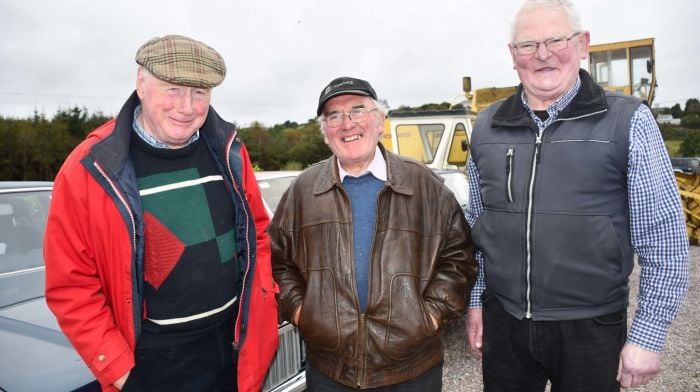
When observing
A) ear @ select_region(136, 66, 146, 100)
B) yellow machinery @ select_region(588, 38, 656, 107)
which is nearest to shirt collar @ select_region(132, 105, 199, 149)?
ear @ select_region(136, 66, 146, 100)

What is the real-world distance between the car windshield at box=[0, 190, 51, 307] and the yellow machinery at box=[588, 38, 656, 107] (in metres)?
9.70

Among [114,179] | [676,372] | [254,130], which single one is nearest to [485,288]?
[114,179]

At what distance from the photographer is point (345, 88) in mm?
2127

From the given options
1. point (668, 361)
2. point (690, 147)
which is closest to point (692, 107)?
point (690, 147)

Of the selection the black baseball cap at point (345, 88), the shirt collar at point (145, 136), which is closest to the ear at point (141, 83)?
the shirt collar at point (145, 136)

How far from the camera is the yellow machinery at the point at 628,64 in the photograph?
9.37 metres

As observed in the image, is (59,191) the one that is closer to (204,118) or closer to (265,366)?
(204,118)

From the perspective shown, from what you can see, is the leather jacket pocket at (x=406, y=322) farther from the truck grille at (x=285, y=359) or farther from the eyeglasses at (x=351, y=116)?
the truck grille at (x=285, y=359)

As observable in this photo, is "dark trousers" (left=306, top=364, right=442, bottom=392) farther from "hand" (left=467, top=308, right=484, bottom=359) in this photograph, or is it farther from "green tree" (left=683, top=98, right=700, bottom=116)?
"green tree" (left=683, top=98, right=700, bottom=116)

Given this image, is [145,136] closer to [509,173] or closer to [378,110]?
[378,110]

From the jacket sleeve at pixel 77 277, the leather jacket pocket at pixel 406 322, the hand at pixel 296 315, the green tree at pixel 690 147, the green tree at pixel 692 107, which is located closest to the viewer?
the jacket sleeve at pixel 77 277

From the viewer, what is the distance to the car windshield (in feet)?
8.76

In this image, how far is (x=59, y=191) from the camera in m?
1.64

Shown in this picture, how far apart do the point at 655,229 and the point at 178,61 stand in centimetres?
192
